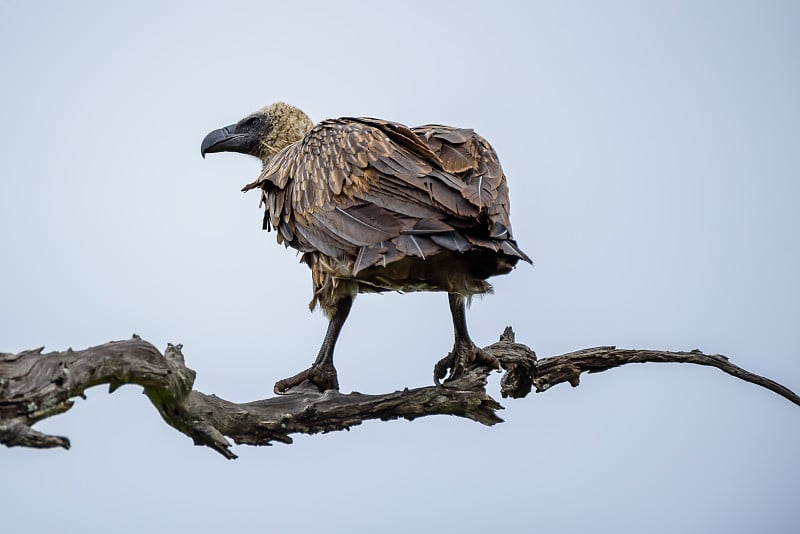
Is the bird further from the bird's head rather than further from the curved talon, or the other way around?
the bird's head

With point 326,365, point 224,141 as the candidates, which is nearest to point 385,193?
point 326,365

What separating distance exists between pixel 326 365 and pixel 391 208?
1439mm

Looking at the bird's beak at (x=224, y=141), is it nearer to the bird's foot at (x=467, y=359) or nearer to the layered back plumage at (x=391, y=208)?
the layered back plumage at (x=391, y=208)

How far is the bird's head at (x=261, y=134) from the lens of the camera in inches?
304

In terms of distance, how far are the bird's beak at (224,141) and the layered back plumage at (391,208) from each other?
131 cm

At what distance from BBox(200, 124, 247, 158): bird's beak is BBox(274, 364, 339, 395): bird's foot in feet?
7.05

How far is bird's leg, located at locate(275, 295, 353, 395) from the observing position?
637 centimetres

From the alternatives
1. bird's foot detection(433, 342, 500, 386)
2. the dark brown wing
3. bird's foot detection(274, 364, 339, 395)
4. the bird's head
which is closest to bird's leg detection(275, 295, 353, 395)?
bird's foot detection(274, 364, 339, 395)

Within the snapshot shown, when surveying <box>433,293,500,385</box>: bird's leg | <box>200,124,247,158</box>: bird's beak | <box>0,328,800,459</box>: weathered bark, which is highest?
<box>200,124,247,158</box>: bird's beak

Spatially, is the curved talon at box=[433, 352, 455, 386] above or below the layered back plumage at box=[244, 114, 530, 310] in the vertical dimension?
below

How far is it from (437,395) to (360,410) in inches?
18.8

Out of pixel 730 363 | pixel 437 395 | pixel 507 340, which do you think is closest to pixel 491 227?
pixel 437 395

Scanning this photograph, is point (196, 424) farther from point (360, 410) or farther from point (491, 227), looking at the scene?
point (491, 227)

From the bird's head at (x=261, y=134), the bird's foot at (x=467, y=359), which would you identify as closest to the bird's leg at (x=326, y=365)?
the bird's foot at (x=467, y=359)
